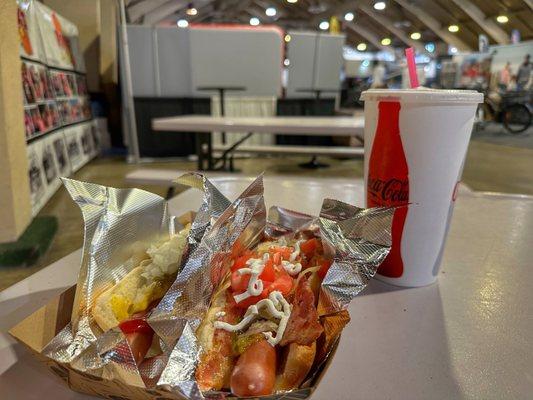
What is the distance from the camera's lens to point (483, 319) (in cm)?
55

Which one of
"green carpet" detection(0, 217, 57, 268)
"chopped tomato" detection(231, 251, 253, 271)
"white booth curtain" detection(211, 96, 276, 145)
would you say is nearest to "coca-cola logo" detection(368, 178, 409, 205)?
"chopped tomato" detection(231, 251, 253, 271)

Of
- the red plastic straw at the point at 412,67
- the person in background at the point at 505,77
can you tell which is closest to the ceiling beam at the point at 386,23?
the red plastic straw at the point at 412,67

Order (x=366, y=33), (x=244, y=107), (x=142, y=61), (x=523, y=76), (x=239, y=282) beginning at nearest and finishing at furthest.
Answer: (x=239, y=282), (x=366, y=33), (x=142, y=61), (x=244, y=107), (x=523, y=76)

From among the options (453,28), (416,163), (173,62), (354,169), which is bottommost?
(354,169)

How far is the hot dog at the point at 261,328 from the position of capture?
1.23ft

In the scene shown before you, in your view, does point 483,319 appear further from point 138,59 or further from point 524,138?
point 524,138

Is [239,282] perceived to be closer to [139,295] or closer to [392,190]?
[139,295]

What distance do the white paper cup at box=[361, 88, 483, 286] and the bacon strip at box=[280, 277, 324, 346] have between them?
0.24m

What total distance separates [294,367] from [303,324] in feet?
0.14

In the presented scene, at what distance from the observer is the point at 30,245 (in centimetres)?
234

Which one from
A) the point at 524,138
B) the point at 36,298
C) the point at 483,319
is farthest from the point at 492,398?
the point at 524,138

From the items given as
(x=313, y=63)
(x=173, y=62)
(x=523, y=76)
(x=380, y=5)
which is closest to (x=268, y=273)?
(x=380, y=5)

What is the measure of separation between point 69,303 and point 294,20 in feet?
3.55

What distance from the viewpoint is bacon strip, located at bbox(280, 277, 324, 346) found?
1.31ft
